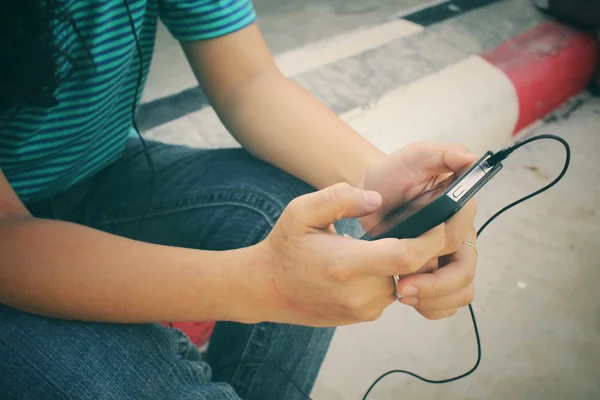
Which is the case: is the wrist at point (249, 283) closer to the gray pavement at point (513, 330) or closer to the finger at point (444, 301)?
the finger at point (444, 301)

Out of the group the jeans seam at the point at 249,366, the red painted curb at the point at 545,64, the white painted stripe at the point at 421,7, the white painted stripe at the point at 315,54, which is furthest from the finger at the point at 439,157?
the white painted stripe at the point at 421,7

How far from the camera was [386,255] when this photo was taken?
1.28 ft

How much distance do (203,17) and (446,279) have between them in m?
0.42

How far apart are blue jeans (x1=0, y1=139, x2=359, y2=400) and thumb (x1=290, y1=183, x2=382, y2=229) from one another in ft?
0.61

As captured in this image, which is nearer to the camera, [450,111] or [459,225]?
[459,225]

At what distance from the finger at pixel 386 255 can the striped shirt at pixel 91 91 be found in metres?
0.36

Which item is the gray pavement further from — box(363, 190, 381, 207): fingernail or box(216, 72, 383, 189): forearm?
box(363, 190, 381, 207): fingernail

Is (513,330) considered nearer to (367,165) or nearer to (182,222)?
(367,165)

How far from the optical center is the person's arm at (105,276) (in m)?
0.44

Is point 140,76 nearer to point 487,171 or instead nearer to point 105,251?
point 105,251

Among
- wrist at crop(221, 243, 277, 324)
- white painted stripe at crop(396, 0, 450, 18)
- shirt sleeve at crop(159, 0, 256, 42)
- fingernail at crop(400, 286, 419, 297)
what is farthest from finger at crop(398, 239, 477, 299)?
white painted stripe at crop(396, 0, 450, 18)

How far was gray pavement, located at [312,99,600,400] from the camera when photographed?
2.83ft

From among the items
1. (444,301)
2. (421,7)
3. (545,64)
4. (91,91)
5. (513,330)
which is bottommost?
(513,330)

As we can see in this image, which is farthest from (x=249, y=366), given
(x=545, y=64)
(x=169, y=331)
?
(x=545, y=64)
